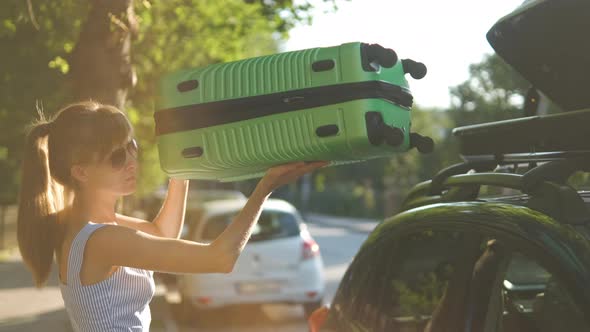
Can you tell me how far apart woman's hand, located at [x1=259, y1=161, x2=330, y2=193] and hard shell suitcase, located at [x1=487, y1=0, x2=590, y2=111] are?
1372mm

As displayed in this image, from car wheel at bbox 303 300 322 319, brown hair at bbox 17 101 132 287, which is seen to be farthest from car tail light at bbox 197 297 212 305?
brown hair at bbox 17 101 132 287

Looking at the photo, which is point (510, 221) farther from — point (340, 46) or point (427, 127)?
point (427, 127)

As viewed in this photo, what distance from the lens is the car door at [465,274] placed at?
2.70 metres

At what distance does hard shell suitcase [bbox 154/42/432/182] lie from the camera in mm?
2986

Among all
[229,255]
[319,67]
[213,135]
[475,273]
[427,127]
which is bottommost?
[427,127]

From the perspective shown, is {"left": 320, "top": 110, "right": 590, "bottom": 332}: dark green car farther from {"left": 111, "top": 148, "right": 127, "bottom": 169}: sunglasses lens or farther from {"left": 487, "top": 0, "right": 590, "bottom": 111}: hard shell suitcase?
{"left": 111, "top": 148, "right": 127, "bottom": 169}: sunglasses lens

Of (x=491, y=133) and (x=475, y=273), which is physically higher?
(x=491, y=133)

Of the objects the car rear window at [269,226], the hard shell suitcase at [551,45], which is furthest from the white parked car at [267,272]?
the hard shell suitcase at [551,45]

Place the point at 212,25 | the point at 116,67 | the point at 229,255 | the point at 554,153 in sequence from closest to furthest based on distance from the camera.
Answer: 1. the point at 229,255
2. the point at 554,153
3. the point at 116,67
4. the point at 212,25

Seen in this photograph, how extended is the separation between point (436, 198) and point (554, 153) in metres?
0.50

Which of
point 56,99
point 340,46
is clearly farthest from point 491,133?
point 56,99

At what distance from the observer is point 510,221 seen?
113 inches

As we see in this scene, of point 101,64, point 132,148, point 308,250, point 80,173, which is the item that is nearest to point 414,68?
point 132,148

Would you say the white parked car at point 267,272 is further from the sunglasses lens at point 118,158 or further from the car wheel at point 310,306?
the sunglasses lens at point 118,158
